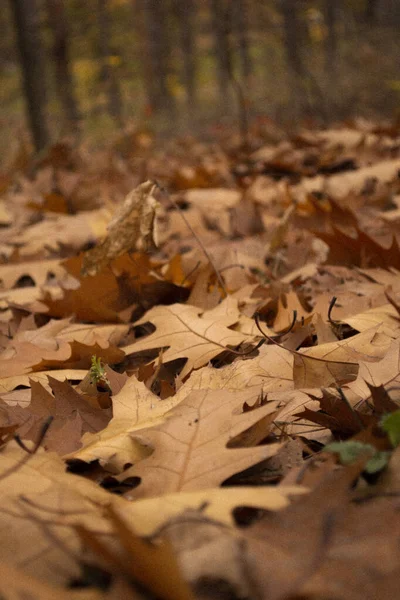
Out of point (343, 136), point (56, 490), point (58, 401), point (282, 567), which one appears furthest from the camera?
point (343, 136)

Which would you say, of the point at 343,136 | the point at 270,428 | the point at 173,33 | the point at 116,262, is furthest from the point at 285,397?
the point at 173,33

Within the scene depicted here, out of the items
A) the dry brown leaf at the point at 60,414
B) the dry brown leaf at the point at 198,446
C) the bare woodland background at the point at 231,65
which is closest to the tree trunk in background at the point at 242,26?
the bare woodland background at the point at 231,65

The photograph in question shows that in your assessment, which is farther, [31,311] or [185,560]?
[31,311]

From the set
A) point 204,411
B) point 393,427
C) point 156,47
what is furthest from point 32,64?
point 156,47

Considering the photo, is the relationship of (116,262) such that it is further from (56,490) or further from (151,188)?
(56,490)

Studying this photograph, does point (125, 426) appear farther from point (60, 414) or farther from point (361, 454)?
point (361, 454)

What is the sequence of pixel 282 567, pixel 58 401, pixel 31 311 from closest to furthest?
pixel 282 567
pixel 58 401
pixel 31 311

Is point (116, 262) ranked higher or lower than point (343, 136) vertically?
higher

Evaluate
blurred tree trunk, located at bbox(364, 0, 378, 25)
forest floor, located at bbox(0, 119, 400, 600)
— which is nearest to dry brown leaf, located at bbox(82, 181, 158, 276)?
forest floor, located at bbox(0, 119, 400, 600)
